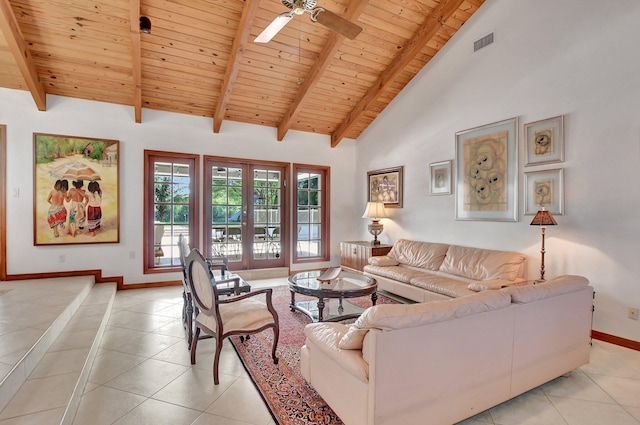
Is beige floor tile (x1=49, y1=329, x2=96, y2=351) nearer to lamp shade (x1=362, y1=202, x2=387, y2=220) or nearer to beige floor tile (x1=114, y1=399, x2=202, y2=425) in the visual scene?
beige floor tile (x1=114, y1=399, x2=202, y2=425)

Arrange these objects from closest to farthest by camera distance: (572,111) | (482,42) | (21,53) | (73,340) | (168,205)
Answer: (73,340) < (572,111) < (21,53) < (482,42) < (168,205)

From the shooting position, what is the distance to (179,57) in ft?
14.1

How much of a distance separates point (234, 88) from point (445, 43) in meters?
3.39

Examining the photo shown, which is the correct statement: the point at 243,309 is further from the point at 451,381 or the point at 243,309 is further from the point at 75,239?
the point at 75,239

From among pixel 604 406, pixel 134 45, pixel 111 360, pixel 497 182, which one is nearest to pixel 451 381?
pixel 604 406

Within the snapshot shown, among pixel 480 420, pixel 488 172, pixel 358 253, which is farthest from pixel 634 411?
pixel 358 253

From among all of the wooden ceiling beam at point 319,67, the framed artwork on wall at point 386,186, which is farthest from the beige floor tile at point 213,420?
the framed artwork on wall at point 386,186

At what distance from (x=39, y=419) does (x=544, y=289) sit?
312 cm

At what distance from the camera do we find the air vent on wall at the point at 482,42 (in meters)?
4.24

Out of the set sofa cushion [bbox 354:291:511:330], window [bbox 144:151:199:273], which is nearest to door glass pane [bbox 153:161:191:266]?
window [bbox 144:151:199:273]

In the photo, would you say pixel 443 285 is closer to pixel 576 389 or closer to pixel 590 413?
pixel 576 389

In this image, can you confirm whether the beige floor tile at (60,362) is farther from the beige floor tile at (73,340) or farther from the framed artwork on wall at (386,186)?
the framed artwork on wall at (386,186)

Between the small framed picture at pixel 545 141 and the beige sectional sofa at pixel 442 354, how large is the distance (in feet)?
6.12

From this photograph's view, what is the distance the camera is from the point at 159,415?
6.47 ft
